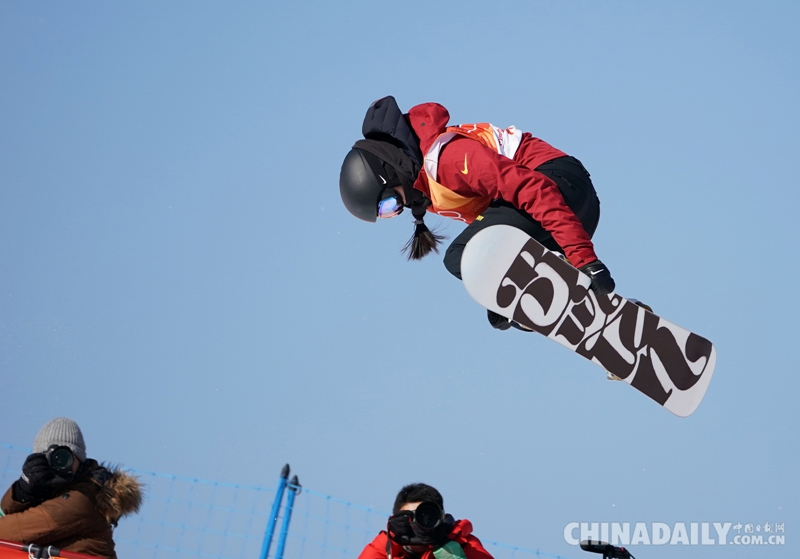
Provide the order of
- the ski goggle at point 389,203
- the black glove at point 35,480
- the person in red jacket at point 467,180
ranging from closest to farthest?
the black glove at point 35,480 < the person in red jacket at point 467,180 < the ski goggle at point 389,203

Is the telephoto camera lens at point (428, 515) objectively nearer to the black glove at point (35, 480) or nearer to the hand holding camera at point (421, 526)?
the hand holding camera at point (421, 526)

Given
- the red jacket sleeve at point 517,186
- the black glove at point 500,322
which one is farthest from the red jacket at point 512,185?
the black glove at point 500,322

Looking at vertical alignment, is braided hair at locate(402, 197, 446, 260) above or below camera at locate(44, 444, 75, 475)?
above

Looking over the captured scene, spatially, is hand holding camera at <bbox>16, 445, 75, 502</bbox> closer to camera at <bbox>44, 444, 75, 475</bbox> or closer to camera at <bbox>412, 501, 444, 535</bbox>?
camera at <bbox>44, 444, 75, 475</bbox>

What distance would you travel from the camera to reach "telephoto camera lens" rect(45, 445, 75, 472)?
126 inches

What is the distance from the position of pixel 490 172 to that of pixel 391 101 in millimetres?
546

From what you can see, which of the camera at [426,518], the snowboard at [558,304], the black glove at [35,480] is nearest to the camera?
the camera at [426,518]

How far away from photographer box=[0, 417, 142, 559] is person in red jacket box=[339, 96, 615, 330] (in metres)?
1.42

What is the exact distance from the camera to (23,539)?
3.16m

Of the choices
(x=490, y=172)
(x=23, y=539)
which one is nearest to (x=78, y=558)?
(x=23, y=539)

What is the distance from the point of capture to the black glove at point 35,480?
3184mm

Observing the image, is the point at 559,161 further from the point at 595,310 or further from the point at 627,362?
the point at 627,362

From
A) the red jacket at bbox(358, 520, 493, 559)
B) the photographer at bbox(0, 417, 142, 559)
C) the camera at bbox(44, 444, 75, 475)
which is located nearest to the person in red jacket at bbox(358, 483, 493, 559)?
the red jacket at bbox(358, 520, 493, 559)

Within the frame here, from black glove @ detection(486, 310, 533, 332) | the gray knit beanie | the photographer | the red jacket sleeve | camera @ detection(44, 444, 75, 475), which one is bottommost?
the photographer
